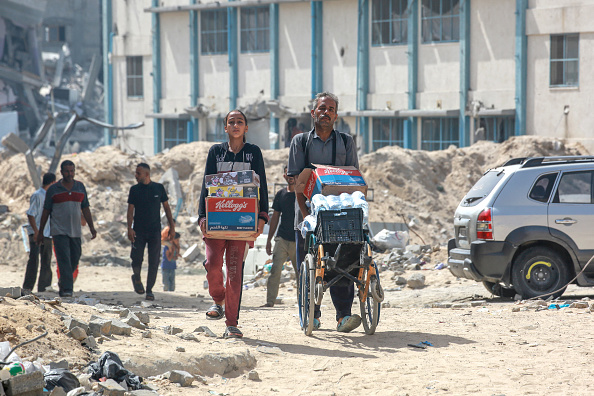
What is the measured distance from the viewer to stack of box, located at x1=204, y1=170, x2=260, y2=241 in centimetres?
674

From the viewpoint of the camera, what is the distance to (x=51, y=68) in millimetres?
54938

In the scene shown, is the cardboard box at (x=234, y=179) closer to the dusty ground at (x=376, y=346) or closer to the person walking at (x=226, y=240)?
the person walking at (x=226, y=240)

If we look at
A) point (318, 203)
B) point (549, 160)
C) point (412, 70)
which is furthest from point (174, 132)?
point (318, 203)

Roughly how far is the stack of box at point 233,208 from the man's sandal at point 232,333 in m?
0.79

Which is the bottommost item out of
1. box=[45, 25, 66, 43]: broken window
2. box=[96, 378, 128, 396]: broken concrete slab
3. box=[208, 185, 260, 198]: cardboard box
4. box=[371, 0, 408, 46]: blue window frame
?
box=[96, 378, 128, 396]: broken concrete slab

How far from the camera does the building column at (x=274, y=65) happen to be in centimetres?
3156

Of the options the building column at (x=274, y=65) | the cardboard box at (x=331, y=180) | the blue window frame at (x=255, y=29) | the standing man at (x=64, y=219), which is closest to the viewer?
the cardboard box at (x=331, y=180)

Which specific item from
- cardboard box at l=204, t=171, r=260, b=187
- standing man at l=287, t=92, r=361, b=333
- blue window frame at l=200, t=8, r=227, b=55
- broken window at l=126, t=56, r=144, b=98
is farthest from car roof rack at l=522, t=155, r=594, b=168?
broken window at l=126, t=56, r=144, b=98

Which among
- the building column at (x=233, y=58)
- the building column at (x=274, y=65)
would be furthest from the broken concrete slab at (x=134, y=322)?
the building column at (x=233, y=58)

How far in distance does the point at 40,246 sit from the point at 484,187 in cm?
652

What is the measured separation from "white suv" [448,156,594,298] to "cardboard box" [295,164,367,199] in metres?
3.23

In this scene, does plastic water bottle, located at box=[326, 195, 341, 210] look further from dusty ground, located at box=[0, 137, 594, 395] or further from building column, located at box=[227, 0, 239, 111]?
building column, located at box=[227, 0, 239, 111]

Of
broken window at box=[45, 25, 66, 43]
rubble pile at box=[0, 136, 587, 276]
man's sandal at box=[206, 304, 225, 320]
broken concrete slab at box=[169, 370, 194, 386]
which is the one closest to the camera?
broken concrete slab at box=[169, 370, 194, 386]

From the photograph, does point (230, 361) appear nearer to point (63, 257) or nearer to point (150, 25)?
point (63, 257)
